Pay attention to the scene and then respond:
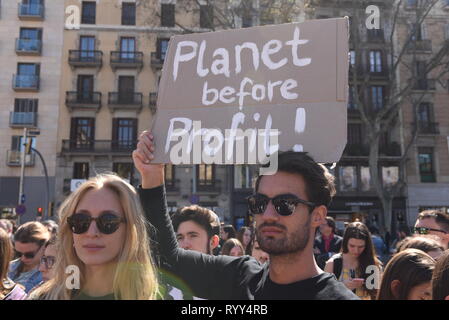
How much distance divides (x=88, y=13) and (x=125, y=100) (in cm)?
602

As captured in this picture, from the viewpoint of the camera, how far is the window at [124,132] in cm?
2634

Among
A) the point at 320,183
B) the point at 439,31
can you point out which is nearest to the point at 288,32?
the point at 320,183

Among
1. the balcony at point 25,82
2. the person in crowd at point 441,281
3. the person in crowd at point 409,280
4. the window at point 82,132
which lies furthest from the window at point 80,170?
the person in crowd at point 441,281

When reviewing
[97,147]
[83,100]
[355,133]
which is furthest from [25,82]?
[355,133]

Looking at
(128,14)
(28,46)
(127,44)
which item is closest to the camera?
(28,46)

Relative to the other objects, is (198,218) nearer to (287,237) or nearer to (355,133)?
(287,237)

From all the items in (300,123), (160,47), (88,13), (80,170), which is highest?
(88,13)

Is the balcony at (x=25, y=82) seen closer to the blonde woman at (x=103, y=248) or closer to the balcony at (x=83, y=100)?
the balcony at (x=83, y=100)

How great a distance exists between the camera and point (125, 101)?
26.7 meters

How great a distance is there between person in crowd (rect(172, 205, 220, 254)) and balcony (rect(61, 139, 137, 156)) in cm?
2277

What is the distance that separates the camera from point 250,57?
7.09ft

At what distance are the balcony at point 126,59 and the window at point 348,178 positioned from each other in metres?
14.3

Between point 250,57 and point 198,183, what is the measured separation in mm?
24073

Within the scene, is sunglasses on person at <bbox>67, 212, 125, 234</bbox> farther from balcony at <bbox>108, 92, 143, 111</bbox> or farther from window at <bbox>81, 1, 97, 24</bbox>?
window at <bbox>81, 1, 97, 24</bbox>
